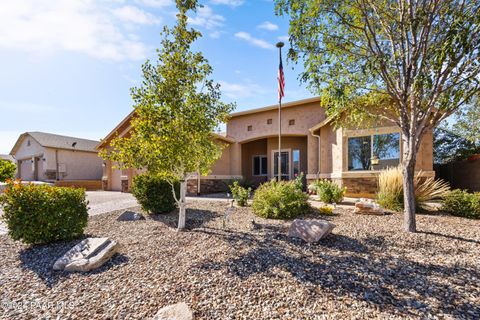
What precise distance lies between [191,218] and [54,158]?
2063cm

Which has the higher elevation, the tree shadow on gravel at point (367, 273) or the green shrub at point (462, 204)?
the green shrub at point (462, 204)

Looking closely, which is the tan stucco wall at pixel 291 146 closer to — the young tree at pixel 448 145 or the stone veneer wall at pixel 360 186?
the stone veneer wall at pixel 360 186

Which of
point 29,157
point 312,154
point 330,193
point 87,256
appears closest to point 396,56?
point 330,193

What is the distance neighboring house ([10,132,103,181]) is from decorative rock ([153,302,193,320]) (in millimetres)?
23647

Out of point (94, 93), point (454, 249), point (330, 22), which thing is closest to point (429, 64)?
point (330, 22)

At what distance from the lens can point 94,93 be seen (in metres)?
9.55

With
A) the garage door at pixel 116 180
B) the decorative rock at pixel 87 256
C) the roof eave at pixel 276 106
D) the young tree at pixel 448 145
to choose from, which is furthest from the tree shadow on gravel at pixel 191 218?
the young tree at pixel 448 145

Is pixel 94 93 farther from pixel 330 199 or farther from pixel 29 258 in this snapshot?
pixel 330 199

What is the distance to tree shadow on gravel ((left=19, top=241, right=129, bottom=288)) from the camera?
3.57 metres

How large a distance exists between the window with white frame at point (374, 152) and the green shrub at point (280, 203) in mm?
4341

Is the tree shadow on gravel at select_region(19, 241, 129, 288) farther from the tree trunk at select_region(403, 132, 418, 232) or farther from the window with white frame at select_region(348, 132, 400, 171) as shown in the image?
the window with white frame at select_region(348, 132, 400, 171)

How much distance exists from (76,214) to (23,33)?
187 inches

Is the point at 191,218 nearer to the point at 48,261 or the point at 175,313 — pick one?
the point at 48,261

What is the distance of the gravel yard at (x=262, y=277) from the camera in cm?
264
